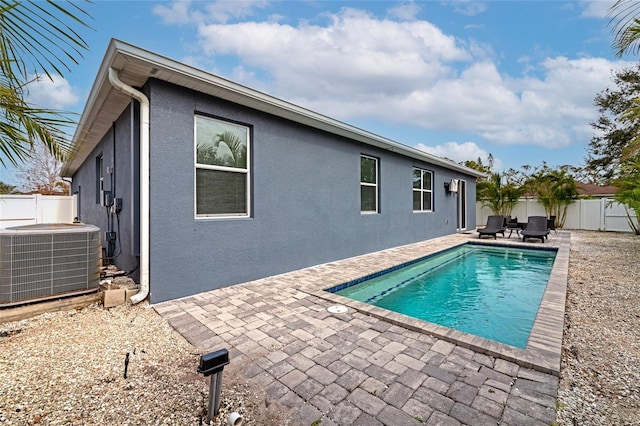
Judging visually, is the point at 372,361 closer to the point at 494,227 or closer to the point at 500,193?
the point at 494,227

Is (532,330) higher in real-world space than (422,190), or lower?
lower

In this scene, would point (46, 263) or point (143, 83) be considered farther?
point (143, 83)

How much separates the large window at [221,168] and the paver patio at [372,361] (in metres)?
1.55

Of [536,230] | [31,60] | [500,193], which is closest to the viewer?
[31,60]

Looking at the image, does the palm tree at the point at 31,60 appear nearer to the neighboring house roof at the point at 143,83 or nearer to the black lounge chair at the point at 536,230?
the neighboring house roof at the point at 143,83

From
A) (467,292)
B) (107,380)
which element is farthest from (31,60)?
(467,292)

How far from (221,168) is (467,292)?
5.35 m

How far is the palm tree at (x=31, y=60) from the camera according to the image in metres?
1.38

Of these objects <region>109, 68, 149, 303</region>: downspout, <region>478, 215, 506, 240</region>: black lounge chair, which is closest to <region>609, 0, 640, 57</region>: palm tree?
<region>109, 68, 149, 303</region>: downspout

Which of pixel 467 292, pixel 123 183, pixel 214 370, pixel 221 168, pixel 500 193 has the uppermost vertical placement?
pixel 500 193

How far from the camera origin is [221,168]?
4.98 meters

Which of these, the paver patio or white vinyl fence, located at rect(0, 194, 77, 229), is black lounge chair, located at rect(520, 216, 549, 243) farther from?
white vinyl fence, located at rect(0, 194, 77, 229)

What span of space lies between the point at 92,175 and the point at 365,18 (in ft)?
30.8

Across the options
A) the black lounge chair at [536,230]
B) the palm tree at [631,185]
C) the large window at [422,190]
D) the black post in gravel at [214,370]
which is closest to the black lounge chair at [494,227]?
the black lounge chair at [536,230]
